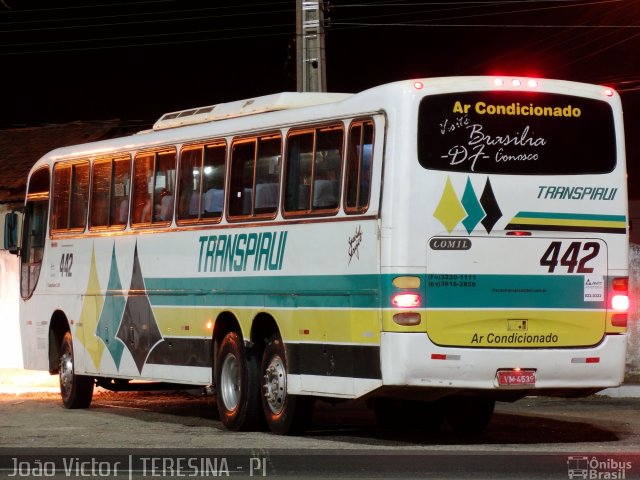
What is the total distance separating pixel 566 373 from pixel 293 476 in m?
3.56

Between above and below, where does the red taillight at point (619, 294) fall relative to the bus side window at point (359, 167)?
below

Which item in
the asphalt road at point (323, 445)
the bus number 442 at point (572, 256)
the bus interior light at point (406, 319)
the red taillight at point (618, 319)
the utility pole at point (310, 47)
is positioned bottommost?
the asphalt road at point (323, 445)

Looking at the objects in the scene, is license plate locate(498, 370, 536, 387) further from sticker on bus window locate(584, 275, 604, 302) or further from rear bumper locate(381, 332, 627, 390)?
sticker on bus window locate(584, 275, 604, 302)

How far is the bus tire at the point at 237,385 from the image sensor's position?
52.3 ft

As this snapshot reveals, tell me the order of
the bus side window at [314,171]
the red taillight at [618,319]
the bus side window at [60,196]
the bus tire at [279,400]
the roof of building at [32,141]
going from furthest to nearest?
the roof of building at [32,141]
the bus side window at [60,196]
the bus tire at [279,400]
the bus side window at [314,171]
the red taillight at [618,319]

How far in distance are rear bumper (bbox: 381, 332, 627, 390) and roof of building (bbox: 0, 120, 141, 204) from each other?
69.6ft

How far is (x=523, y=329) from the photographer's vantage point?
14086 mm

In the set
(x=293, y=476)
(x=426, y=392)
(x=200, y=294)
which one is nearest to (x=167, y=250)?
(x=200, y=294)

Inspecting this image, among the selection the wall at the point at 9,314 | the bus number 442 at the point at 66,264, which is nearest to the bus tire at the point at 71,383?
the bus number 442 at the point at 66,264

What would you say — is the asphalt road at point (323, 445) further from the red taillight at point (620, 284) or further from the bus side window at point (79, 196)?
the bus side window at point (79, 196)

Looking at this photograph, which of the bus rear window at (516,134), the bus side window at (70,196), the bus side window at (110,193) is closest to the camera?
the bus rear window at (516,134)

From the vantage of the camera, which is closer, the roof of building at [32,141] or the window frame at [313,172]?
the window frame at [313,172]

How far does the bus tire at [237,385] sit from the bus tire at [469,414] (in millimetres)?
2052

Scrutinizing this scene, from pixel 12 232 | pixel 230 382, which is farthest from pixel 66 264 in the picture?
pixel 230 382
